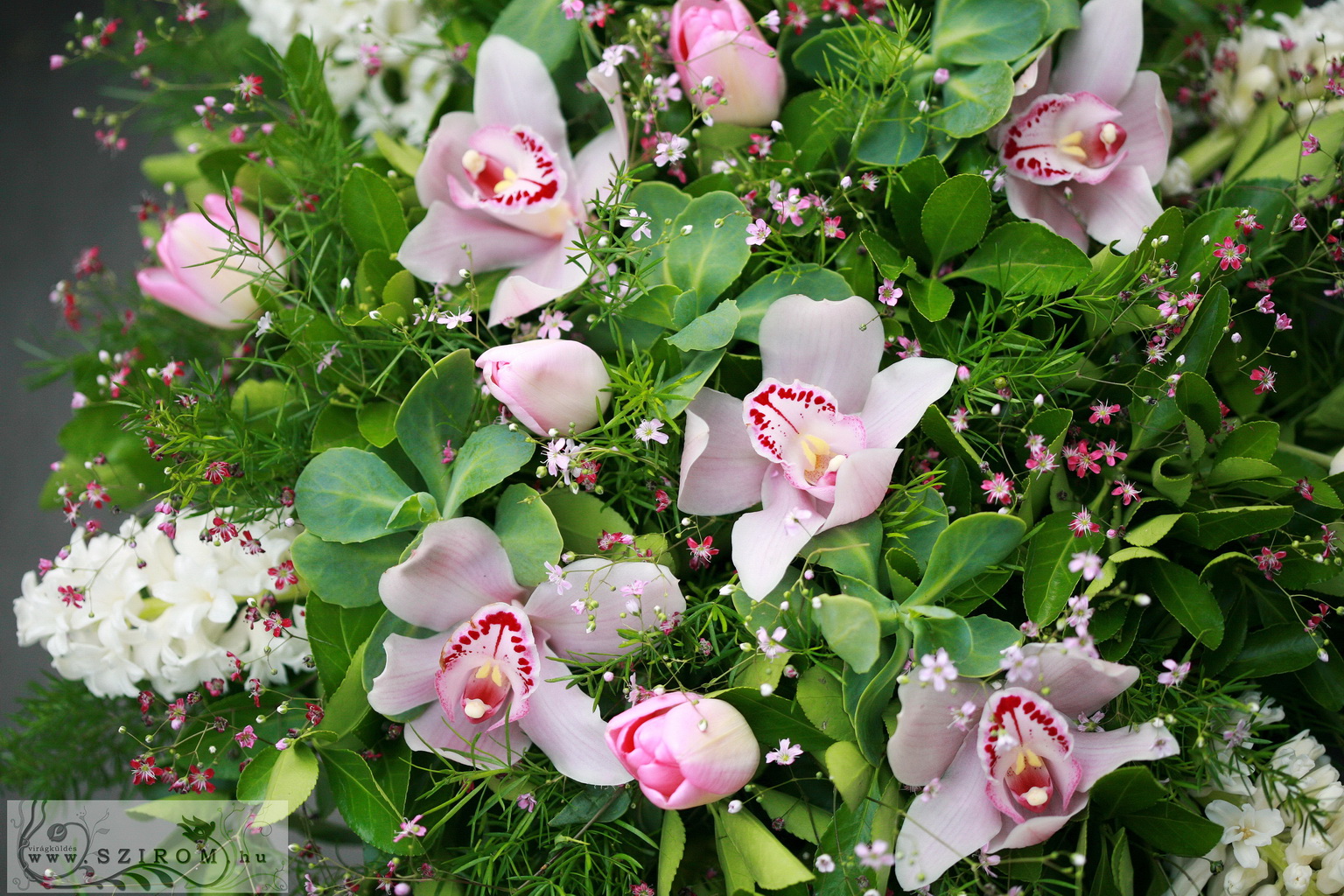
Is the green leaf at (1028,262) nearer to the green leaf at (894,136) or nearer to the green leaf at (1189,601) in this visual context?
the green leaf at (894,136)

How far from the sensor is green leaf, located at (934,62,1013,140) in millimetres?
597

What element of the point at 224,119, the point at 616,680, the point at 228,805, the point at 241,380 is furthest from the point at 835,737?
the point at 224,119

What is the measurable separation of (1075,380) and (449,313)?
16.2 inches

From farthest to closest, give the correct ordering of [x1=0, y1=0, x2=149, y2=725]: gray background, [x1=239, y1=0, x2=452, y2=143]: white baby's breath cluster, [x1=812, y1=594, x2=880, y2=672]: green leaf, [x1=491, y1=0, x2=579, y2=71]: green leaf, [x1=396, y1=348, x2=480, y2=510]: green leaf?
[x1=0, y1=0, x2=149, y2=725]: gray background → [x1=239, y1=0, x2=452, y2=143]: white baby's breath cluster → [x1=491, y1=0, x2=579, y2=71]: green leaf → [x1=396, y1=348, x2=480, y2=510]: green leaf → [x1=812, y1=594, x2=880, y2=672]: green leaf

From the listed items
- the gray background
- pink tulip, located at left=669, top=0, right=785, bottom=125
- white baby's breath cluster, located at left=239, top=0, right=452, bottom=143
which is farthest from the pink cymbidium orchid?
the gray background

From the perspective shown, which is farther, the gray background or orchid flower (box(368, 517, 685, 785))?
the gray background

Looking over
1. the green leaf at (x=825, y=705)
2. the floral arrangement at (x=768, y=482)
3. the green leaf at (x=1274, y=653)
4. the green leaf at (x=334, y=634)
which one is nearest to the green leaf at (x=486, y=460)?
the floral arrangement at (x=768, y=482)

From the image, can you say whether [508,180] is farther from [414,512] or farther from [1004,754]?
[1004,754]

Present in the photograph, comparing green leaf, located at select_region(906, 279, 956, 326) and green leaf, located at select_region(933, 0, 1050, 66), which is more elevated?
green leaf, located at select_region(933, 0, 1050, 66)

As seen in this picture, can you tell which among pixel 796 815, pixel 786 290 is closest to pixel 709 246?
pixel 786 290

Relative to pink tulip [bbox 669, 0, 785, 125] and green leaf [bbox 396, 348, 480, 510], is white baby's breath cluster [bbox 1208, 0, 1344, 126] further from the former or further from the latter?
green leaf [bbox 396, 348, 480, 510]

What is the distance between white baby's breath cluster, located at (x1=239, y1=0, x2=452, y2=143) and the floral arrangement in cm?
12

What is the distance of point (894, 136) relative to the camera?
63cm

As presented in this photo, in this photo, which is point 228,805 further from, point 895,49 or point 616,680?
point 895,49
